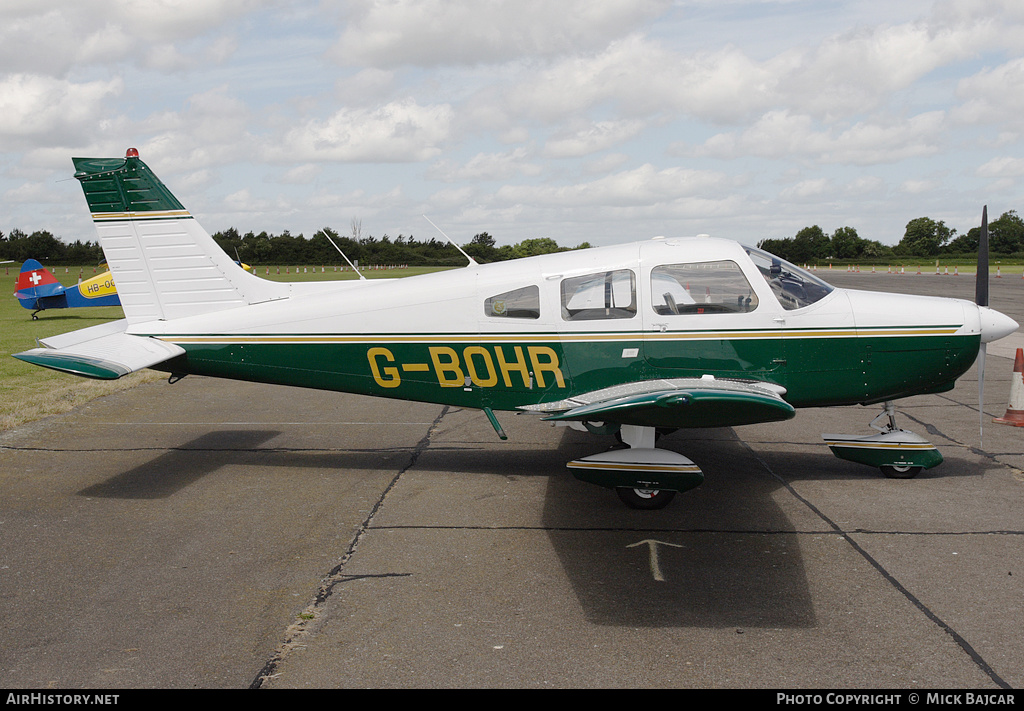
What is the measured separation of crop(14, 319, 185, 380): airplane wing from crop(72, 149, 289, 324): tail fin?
1.27 ft

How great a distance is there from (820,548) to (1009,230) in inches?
4646

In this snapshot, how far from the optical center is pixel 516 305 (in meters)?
6.66

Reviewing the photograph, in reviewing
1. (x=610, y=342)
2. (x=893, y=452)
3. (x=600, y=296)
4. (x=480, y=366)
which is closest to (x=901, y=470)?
(x=893, y=452)

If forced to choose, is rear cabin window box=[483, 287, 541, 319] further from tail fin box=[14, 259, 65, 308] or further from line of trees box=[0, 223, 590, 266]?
line of trees box=[0, 223, 590, 266]

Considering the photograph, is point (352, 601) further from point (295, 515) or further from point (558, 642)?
point (295, 515)

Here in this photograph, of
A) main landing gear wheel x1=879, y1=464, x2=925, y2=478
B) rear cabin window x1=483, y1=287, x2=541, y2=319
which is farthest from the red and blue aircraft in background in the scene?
main landing gear wheel x1=879, y1=464, x2=925, y2=478

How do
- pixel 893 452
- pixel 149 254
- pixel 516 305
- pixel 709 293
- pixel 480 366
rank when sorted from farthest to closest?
1. pixel 149 254
2. pixel 893 452
3. pixel 480 366
4. pixel 516 305
5. pixel 709 293

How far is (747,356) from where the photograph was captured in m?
6.43

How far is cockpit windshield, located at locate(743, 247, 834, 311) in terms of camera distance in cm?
651

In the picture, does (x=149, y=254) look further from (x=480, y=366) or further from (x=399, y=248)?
(x=399, y=248)

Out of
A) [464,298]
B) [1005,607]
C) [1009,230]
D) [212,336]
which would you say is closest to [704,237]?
[464,298]

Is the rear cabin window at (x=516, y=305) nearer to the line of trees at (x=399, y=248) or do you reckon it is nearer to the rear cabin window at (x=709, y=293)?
the rear cabin window at (x=709, y=293)

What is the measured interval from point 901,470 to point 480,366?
13.2 feet

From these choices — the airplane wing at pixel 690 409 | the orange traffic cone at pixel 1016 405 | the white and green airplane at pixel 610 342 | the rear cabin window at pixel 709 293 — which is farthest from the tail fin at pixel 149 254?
the orange traffic cone at pixel 1016 405
